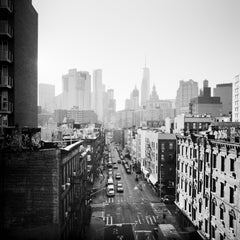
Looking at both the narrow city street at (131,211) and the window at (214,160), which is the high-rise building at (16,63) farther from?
the window at (214,160)

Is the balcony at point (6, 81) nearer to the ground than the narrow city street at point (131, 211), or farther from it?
farther from it

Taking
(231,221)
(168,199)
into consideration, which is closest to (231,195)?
(231,221)

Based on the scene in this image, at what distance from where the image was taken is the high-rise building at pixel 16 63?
2166 centimetres

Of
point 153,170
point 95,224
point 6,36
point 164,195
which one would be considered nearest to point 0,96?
point 6,36

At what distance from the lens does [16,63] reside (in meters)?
22.8

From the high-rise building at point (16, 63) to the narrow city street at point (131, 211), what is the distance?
21.1 meters

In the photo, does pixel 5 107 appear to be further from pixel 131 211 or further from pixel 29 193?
pixel 131 211

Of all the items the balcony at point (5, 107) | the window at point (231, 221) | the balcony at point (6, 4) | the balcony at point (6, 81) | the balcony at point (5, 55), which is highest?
the balcony at point (6, 4)

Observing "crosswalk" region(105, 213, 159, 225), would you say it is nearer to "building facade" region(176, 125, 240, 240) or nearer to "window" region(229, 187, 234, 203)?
"building facade" region(176, 125, 240, 240)

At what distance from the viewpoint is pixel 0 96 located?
2173cm

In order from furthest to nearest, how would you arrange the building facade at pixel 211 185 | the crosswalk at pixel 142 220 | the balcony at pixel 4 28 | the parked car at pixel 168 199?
the parked car at pixel 168 199 → the crosswalk at pixel 142 220 → the building facade at pixel 211 185 → the balcony at pixel 4 28

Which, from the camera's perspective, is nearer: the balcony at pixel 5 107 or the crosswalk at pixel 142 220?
the balcony at pixel 5 107

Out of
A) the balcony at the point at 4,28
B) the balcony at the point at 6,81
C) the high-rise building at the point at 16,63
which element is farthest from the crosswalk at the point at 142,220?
the balcony at the point at 4,28

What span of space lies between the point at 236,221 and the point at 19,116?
937 inches
